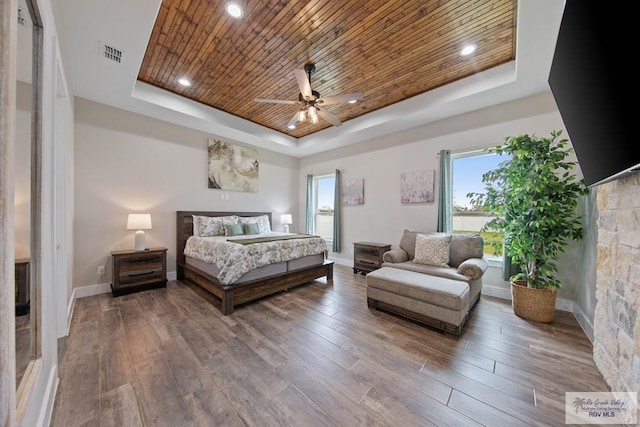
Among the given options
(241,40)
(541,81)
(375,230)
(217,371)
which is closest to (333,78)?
(241,40)

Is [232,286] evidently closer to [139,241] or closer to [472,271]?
[139,241]

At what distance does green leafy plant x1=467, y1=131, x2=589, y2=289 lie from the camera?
7.96 ft

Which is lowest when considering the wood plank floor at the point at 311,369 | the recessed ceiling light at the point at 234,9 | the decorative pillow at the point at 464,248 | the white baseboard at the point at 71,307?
the wood plank floor at the point at 311,369

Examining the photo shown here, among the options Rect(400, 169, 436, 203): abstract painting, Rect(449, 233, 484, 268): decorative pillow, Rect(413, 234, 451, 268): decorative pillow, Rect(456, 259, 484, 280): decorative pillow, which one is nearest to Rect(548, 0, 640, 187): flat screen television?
Rect(456, 259, 484, 280): decorative pillow

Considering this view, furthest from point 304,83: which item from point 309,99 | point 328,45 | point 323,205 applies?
point 323,205

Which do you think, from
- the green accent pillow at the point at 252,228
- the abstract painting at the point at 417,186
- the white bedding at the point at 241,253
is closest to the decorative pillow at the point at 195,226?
the white bedding at the point at 241,253

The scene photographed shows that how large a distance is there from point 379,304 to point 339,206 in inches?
112

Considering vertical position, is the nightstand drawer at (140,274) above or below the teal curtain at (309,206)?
below

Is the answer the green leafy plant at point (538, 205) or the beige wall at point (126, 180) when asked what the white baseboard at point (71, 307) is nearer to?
the beige wall at point (126, 180)

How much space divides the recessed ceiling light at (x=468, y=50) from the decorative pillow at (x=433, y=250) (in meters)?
2.33

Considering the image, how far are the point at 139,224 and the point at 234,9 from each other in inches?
124

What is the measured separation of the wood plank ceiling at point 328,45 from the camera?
7.00ft

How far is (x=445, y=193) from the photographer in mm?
3711
